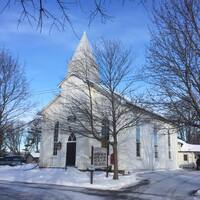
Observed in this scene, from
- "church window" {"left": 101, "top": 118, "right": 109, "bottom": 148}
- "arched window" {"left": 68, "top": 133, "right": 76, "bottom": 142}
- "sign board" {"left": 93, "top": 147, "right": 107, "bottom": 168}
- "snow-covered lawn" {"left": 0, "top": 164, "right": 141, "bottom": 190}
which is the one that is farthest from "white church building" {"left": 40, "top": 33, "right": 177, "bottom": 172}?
"sign board" {"left": 93, "top": 147, "right": 107, "bottom": 168}

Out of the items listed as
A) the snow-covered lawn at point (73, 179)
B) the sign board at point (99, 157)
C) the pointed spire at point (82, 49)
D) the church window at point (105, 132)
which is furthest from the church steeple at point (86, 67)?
the snow-covered lawn at point (73, 179)

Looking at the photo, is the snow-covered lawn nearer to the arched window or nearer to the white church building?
the white church building

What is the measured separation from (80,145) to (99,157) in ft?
27.1

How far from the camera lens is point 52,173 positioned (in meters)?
26.3

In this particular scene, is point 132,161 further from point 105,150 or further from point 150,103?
point 150,103

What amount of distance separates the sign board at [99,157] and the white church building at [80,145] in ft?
16.1

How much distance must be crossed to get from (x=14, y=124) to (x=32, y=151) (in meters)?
48.7

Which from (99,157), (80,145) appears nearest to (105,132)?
(99,157)

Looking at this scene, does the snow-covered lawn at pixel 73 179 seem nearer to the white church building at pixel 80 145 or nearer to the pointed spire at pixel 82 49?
the white church building at pixel 80 145

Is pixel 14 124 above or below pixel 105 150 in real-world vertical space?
above

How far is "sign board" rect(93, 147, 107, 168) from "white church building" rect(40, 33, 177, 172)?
16.1ft

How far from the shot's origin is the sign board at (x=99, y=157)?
74.4ft

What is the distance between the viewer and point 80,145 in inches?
1217

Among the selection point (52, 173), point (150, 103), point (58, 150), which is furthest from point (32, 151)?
point (150, 103)
